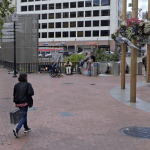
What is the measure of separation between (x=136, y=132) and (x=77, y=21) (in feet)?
225

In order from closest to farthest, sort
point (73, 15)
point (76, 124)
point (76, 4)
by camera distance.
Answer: point (76, 124), point (76, 4), point (73, 15)

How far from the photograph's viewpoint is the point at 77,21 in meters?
73.9

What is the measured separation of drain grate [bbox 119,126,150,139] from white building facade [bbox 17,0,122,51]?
62.1 m

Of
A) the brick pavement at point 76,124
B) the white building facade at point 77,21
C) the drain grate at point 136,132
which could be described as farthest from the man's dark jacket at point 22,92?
the white building facade at point 77,21

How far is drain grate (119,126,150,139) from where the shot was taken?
661 cm

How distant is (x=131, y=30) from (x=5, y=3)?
6.23 metres

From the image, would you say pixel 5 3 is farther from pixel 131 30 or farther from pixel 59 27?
pixel 59 27

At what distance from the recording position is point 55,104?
413 inches

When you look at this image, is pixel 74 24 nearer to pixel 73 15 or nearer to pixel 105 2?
pixel 73 15

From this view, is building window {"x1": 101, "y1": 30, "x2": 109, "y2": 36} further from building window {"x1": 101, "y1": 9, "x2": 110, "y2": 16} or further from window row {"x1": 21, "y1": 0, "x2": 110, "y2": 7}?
window row {"x1": 21, "y1": 0, "x2": 110, "y2": 7}

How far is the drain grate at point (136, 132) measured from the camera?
21.7 ft

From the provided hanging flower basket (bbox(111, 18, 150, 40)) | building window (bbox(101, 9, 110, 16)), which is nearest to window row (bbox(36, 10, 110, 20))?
building window (bbox(101, 9, 110, 16))

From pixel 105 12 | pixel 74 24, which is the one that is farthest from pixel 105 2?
pixel 74 24

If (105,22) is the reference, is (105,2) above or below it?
above
